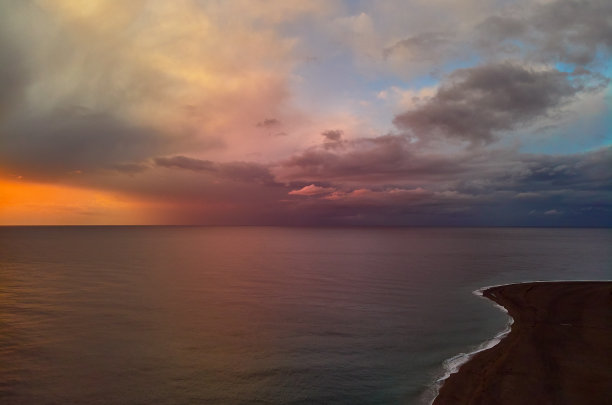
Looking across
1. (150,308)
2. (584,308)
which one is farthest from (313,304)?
(584,308)

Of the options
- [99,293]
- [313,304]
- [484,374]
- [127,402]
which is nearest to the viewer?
[127,402]

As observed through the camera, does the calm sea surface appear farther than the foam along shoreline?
Yes

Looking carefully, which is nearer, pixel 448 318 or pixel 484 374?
pixel 484 374

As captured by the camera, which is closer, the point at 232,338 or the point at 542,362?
the point at 542,362

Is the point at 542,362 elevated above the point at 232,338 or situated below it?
above

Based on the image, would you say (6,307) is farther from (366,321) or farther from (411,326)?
(411,326)

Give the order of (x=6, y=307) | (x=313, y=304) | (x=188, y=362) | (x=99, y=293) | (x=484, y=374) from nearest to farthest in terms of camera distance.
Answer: (x=484, y=374) < (x=188, y=362) < (x=6, y=307) < (x=313, y=304) < (x=99, y=293)

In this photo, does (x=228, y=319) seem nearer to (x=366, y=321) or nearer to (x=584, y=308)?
(x=366, y=321)

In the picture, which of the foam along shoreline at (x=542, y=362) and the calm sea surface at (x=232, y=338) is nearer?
the foam along shoreline at (x=542, y=362)
